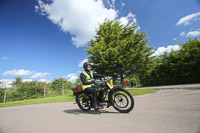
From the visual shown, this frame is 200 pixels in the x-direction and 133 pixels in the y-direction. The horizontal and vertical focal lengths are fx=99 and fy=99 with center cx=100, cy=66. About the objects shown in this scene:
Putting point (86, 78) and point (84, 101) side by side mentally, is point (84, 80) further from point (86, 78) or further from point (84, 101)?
point (84, 101)

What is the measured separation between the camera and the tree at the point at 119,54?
1155 cm

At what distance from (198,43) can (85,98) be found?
2807 centimetres

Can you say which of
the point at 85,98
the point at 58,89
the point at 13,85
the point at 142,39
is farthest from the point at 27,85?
the point at 142,39

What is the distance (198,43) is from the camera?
68.8 feet

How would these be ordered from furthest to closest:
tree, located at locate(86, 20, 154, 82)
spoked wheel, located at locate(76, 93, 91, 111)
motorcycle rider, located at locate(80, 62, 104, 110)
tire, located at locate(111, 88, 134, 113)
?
1. tree, located at locate(86, 20, 154, 82)
2. spoked wheel, located at locate(76, 93, 91, 111)
3. motorcycle rider, located at locate(80, 62, 104, 110)
4. tire, located at locate(111, 88, 134, 113)

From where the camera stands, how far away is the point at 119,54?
11820 millimetres

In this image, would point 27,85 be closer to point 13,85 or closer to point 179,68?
point 13,85

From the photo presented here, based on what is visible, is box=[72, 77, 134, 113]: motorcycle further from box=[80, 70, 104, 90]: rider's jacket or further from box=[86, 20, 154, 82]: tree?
box=[86, 20, 154, 82]: tree

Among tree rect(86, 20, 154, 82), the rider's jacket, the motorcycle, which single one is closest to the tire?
the motorcycle

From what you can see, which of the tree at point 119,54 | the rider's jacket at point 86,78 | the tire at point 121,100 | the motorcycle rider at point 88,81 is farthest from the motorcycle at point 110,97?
the tree at point 119,54

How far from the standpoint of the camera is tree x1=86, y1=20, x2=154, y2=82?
11555 mm

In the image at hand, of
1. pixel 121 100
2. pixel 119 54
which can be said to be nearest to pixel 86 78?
pixel 121 100

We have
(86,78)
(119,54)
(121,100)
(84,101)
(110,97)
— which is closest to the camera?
(121,100)

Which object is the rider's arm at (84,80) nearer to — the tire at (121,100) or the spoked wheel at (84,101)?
the spoked wheel at (84,101)
